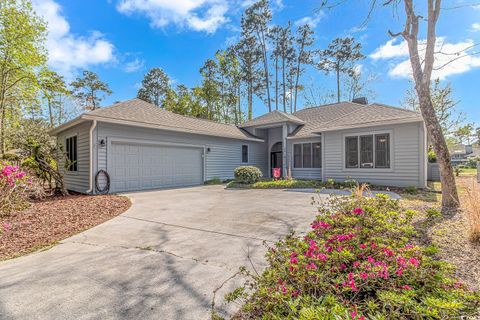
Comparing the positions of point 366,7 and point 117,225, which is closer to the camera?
point 117,225

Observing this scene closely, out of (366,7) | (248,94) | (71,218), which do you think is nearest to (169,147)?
(71,218)

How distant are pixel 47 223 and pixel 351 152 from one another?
10.9 meters

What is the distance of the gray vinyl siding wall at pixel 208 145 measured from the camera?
365 inches

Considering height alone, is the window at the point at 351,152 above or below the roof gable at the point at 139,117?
below

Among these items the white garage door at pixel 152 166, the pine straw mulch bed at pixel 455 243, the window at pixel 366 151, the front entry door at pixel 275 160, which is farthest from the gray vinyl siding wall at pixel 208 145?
the pine straw mulch bed at pixel 455 243

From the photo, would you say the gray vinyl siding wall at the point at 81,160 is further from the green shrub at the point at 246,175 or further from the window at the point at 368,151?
the window at the point at 368,151

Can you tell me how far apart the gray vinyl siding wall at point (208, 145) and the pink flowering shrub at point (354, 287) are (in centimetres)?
898

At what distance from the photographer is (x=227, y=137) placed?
13883mm

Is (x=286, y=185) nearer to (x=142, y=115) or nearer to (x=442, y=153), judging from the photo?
(x=442, y=153)

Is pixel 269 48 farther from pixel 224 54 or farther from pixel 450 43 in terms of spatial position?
pixel 450 43

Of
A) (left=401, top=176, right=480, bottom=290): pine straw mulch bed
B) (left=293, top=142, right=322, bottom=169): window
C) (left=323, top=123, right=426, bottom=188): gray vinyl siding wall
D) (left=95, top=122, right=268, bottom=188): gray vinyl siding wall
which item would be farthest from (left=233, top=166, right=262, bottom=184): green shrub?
(left=401, top=176, right=480, bottom=290): pine straw mulch bed

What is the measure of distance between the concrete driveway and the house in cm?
519

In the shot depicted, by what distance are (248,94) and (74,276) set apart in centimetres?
2503

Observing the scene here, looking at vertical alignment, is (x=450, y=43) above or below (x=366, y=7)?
below
